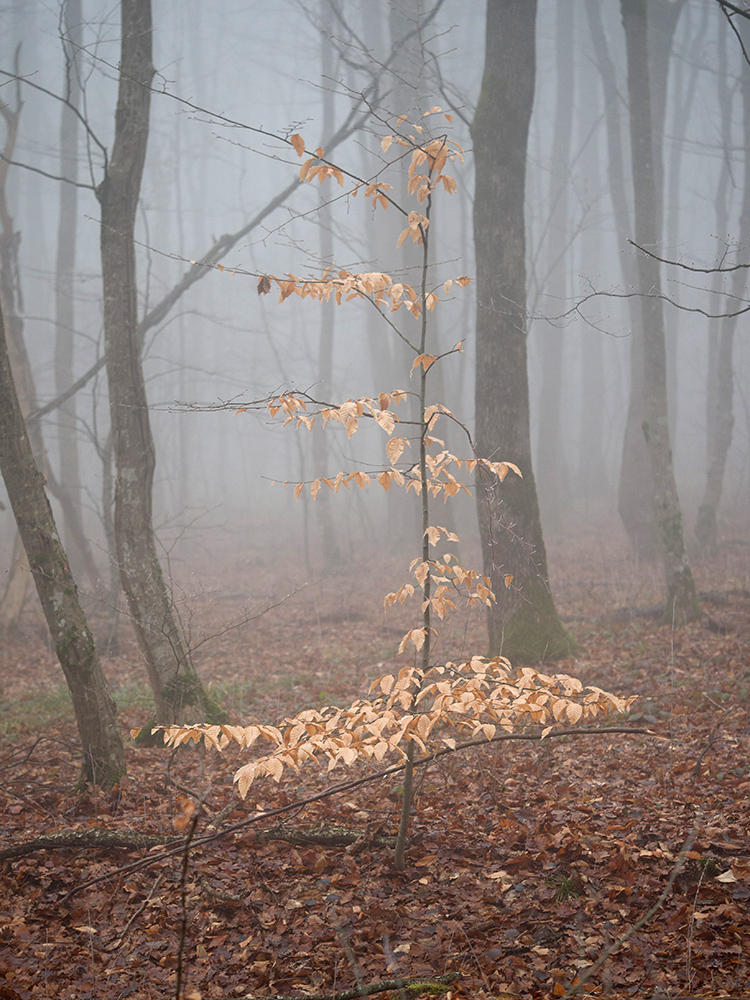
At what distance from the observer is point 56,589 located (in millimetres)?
4883

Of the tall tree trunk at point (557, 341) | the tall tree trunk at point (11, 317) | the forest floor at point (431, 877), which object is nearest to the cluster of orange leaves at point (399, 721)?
the forest floor at point (431, 877)

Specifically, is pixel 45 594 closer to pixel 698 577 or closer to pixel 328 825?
pixel 328 825

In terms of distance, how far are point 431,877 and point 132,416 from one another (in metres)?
4.70

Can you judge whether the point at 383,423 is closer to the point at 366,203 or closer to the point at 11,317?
the point at 11,317

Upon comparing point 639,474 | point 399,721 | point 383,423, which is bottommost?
point 399,721

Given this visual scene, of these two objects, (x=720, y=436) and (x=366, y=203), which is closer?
(x=720, y=436)

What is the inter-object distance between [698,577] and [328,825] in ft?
31.9

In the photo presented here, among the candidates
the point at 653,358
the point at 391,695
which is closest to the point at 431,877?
the point at 391,695

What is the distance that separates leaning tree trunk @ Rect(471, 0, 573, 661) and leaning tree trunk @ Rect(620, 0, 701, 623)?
2209mm

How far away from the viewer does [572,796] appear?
4535 millimetres

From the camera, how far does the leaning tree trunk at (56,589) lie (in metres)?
4.80

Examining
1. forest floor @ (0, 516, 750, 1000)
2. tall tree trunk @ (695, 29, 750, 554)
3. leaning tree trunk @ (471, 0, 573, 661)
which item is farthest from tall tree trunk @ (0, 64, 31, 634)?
tall tree trunk @ (695, 29, 750, 554)

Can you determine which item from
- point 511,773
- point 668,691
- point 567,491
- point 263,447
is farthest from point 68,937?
point 263,447

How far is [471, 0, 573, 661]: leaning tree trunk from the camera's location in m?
7.59
